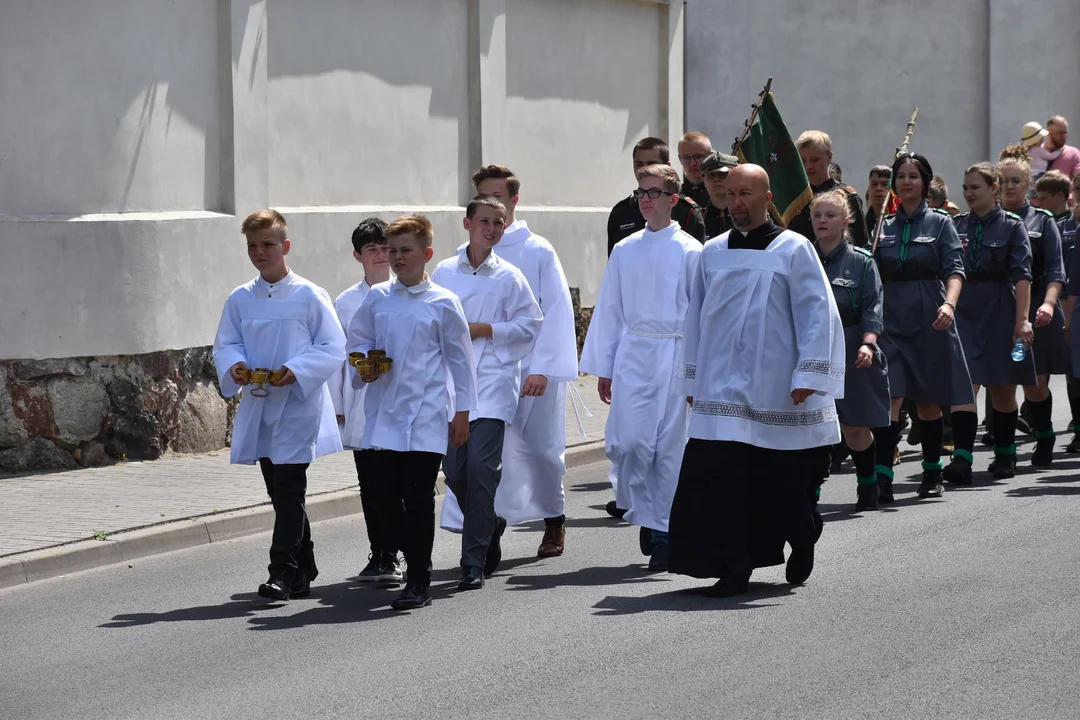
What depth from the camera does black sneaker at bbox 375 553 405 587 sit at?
27.0 ft

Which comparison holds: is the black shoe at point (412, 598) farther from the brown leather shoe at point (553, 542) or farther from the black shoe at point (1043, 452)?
the black shoe at point (1043, 452)

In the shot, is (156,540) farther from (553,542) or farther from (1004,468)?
(1004,468)

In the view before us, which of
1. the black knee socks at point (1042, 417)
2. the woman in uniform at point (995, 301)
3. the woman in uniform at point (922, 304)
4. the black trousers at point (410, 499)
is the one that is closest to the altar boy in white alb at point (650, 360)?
the black trousers at point (410, 499)

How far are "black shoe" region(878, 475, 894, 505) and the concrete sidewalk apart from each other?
3.09 m

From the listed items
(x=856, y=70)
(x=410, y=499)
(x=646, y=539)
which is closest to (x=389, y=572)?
(x=410, y=499)

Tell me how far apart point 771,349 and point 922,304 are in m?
3.33

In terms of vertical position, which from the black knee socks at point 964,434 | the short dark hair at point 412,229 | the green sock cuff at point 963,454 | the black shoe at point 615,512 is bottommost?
the black shoe at point 615,512

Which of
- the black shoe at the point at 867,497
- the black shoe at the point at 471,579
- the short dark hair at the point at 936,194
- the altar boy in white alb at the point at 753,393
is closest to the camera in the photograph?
the altar boy in white alb at the point at 753,393

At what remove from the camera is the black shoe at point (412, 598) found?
7.44m

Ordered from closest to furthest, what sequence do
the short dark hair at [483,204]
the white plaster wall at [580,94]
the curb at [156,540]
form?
the short dark hair at [483,204], the curb at [156,540], the white plaster wall at [580,94]

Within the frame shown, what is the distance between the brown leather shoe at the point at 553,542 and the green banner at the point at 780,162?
2468 millimetres

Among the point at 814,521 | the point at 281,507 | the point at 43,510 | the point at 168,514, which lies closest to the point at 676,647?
the point at 814,521

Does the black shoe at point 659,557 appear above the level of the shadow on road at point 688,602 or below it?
above

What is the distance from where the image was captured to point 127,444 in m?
12.2
